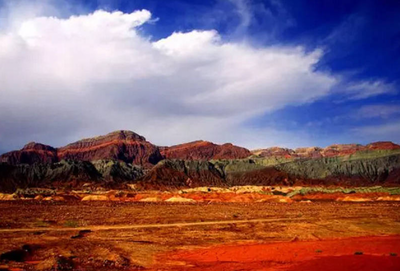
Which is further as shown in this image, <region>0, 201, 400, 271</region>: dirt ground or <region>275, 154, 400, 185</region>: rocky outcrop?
<region>275, 154, 400, 185</region>: rocky outcrop

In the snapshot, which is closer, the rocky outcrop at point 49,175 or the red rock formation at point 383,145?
the rocky outcrop at point 49,175

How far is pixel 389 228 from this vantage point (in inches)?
1088

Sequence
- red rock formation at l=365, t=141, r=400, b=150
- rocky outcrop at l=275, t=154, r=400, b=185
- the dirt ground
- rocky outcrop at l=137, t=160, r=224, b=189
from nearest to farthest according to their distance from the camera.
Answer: the dirt ground
rocky outcrop at l=275, t=154, r=400, b=185
rocky outcrop at l=137, t=160, r=224, b=189
red rock formation at l=365, t=141, r=400, b=150

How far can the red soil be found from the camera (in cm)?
1433

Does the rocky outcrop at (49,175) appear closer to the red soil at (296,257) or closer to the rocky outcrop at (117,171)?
the rocky outcrop at (117,171)

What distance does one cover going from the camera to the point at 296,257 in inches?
669

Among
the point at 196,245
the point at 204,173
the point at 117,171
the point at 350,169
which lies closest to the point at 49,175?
the point at 117,171

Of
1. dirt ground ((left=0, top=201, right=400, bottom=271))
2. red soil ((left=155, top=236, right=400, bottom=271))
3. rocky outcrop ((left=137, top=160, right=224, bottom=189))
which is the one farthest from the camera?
rocky outcrop ((left=137, top=160, right=224, bottom=189))

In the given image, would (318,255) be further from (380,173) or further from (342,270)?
(380,173)

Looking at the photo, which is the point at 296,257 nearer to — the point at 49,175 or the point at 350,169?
the point at 49,175

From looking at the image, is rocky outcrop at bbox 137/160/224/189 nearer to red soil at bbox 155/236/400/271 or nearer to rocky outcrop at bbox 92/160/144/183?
rocky outcrop at bbox 92/160/144/183

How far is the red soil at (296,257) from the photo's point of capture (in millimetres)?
14328

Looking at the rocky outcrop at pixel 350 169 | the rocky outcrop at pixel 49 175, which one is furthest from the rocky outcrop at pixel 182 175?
the rocky outcrop at pixel 350 169

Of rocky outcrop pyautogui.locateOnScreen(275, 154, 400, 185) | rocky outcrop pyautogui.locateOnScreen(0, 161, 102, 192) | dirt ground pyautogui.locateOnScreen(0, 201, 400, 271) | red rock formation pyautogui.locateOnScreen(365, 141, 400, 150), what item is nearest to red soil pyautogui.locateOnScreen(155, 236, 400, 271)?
dirt ground pyautogui.locateOnScreen(0, 201, 400, 271)
